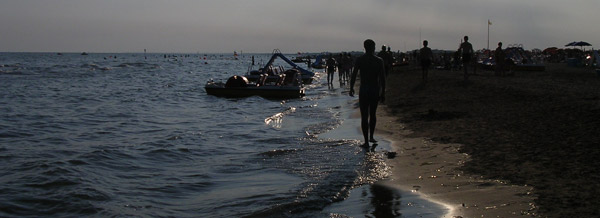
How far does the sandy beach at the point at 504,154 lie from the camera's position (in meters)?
5.60

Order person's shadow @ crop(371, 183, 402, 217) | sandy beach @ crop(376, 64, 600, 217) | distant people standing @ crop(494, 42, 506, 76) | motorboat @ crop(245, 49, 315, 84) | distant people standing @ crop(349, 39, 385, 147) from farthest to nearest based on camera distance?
motorboat @ crop(245, 49, 315, 84)
distant people standing @ crop(494, 42, 506, 76)
distant people standing @ crop(349, 39, 385, 147)
person's shadow @ crop(371, 183, 402, 217)
sandy beach @ crop(376, 64, 600, 217)

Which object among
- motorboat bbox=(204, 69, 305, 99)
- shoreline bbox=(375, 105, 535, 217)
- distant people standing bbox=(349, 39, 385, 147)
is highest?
distant people standing bbox=(349, 39, 385, 147)

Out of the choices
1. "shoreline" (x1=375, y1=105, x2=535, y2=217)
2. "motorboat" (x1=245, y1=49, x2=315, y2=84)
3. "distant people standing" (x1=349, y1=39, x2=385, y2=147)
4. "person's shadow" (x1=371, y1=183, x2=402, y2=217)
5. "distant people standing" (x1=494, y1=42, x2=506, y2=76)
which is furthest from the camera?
"motorboat" (x1=245, y1=49, x2=315, y2=84)

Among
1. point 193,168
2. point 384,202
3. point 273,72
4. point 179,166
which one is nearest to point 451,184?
point 384,202

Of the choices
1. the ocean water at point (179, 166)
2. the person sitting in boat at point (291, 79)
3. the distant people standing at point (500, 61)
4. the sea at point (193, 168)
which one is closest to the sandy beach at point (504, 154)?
the sea at point (193, 168)

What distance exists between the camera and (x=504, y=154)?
8.13 meters

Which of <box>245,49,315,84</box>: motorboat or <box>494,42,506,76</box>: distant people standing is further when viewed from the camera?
<box>245,49,315,84</box>: motorboat

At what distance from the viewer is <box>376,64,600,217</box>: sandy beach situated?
560 cm

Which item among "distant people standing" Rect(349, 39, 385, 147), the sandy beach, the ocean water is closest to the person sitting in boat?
the ocean water

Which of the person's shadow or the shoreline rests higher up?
the shoreline

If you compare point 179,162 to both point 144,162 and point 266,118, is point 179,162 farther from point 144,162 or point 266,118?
point 266,118

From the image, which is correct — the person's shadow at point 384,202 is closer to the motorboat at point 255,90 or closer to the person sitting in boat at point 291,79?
the motorboat at point 255,90

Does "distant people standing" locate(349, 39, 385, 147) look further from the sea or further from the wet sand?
the wet sand

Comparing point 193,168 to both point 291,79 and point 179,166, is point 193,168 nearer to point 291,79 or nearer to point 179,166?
point 179,166
